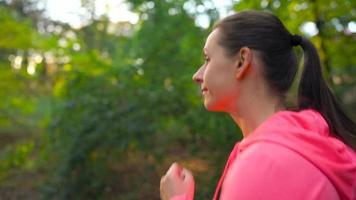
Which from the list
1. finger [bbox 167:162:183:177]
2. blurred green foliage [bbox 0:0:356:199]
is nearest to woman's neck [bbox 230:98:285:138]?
finger [bbox 167:162:183:177]

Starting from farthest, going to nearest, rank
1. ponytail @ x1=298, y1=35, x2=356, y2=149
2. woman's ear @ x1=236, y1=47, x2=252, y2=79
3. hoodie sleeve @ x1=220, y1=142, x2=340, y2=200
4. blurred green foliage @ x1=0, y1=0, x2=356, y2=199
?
blurred green foliage @ x1=0, y1=0, x2=356, y2=199
ponytail @ x1=298, y1=35, x2=356, y2=149
woman's ear @ x1=236, y1=47, x2=252, y2=79
hoodie sleeve @ x1=220, y1=142, x2=340, y2=200

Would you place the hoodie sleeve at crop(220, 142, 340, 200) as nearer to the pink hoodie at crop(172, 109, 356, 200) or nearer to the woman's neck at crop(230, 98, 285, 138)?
the pink hoodie at crop(172, 109, 356, 200)

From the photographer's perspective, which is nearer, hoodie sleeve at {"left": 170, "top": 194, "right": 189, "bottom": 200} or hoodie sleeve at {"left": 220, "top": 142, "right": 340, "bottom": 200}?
hoodie sleeve at {"left": 220, "top": 142, "right": 340, "bottom": 200}

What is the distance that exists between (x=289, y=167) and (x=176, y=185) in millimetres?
435

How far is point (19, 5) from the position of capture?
19.2m

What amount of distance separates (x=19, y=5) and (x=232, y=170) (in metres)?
19.3

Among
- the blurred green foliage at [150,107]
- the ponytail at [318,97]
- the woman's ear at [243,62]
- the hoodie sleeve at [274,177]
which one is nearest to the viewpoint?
the hoodie sleeve at [274,177]

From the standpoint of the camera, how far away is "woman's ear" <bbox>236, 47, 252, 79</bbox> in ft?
4.78

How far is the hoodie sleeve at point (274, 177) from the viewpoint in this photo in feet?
3.82

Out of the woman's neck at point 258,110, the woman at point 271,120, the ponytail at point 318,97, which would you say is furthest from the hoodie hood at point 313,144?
the ponytail at point 318,97

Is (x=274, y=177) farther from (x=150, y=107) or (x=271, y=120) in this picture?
(x=150, y=107)

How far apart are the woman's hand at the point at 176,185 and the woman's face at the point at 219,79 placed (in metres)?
0.22

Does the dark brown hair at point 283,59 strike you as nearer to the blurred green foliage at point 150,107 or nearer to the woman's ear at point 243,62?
the woman's ear at point 243,62

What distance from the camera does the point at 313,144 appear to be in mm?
1264
